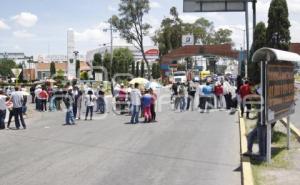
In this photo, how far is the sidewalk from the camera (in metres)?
10.0

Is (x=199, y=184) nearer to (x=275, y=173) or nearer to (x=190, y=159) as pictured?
(x=275, y=173)

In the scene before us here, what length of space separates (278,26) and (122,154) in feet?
38.7

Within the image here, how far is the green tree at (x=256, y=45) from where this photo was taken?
92.4 ft

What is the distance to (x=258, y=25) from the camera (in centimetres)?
3244

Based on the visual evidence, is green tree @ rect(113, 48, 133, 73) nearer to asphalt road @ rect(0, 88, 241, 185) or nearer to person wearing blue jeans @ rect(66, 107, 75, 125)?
person wearing blue jeans @ rect(66, 107, 75, 125)

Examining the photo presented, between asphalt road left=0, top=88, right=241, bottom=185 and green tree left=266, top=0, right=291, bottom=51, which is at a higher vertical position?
green tree left=266, top=0, right=291, bottom=51

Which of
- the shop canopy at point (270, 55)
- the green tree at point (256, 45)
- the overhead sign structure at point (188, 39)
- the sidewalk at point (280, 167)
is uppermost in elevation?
the overhead sign structure at point (188, 39)

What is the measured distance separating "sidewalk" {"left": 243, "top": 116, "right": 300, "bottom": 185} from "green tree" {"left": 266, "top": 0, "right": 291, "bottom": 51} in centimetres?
771

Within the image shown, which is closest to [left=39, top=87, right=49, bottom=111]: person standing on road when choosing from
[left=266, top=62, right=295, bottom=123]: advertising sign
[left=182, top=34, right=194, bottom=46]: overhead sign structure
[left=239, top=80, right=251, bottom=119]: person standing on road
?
[left=239, top=80, right=251, bottom=119]: person standing on road

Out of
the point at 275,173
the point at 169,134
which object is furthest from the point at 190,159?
the point at 169,134

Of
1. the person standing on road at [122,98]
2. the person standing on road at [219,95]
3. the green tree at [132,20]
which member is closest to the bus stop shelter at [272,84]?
the person standing on road at [122,98]

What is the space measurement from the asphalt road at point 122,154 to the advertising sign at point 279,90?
58.8 inches

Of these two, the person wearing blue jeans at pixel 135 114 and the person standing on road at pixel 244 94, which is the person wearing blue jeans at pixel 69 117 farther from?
the person standing on road at pixel 244 94

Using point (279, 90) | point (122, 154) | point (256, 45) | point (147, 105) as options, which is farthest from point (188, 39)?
point (279, 90)
